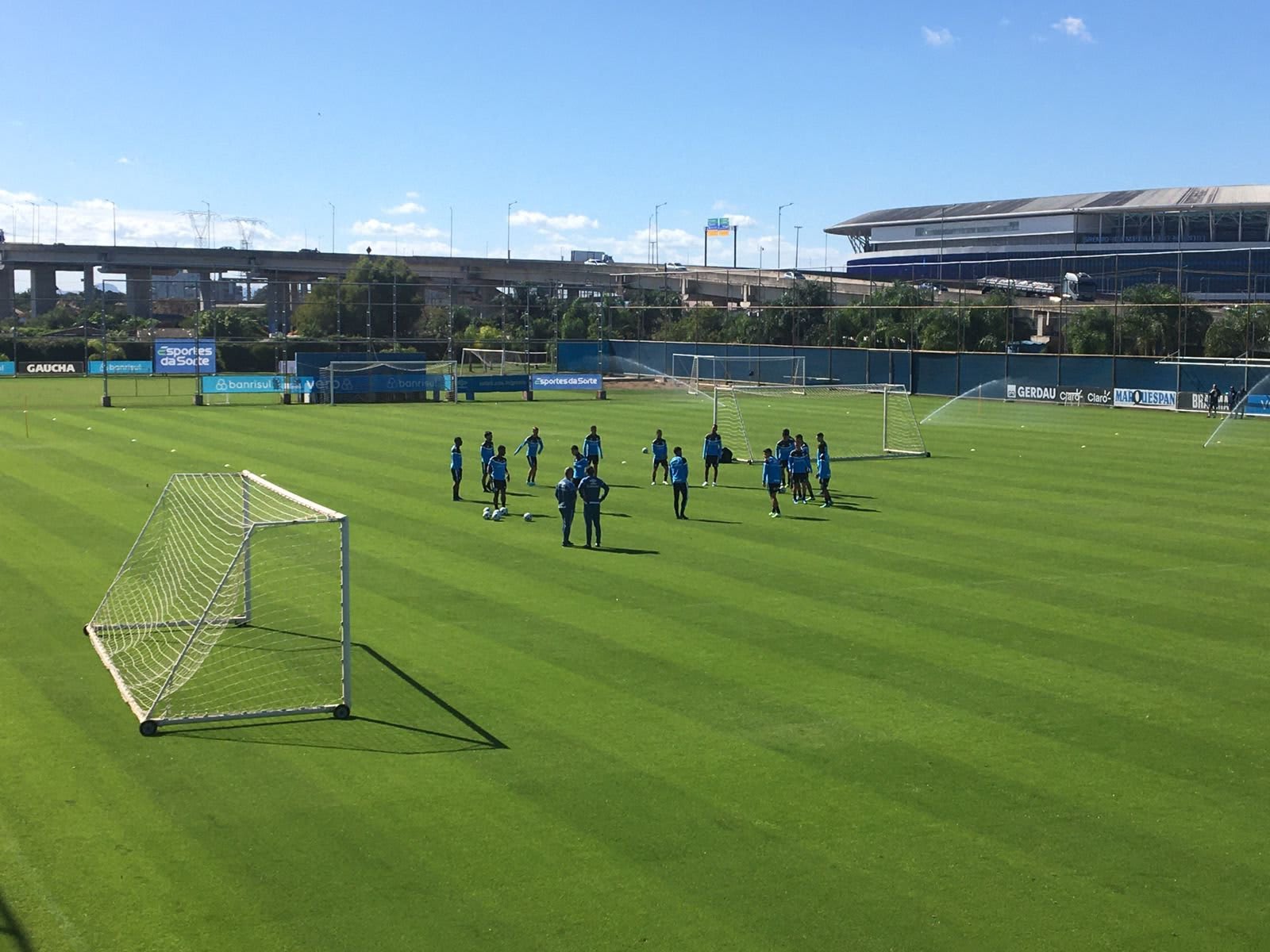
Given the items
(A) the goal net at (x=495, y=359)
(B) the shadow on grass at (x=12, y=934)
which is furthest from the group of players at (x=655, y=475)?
(A) the goal net at (x=495, y=359)

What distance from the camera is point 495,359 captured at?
96938 mm

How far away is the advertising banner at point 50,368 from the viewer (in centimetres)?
8903

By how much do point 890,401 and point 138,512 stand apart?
4609cm

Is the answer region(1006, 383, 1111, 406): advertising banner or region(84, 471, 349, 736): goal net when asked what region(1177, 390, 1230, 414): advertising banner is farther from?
region(84, 471, 349, 736): goal net

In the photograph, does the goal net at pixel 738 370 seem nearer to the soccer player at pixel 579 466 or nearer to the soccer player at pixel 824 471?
the soccer player at pixel 824 471

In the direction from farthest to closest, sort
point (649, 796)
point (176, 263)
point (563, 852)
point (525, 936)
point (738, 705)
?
point (176, 263)
point (738, 705)
point (649, 796)
point (563, 852)
point (525, 936)

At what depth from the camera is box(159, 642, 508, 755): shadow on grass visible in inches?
525

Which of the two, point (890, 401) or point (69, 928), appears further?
point (890, 401)

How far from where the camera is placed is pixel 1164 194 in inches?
6009

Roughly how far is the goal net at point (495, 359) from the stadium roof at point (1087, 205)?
83.4 m

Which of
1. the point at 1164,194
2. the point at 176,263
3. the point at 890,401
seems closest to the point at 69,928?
the point at 890,401

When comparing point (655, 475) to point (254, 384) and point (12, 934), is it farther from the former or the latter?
point (254, 384)

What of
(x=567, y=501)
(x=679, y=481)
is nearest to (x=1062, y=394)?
(x=679, y=481)

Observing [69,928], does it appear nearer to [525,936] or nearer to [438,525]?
[525,936]
